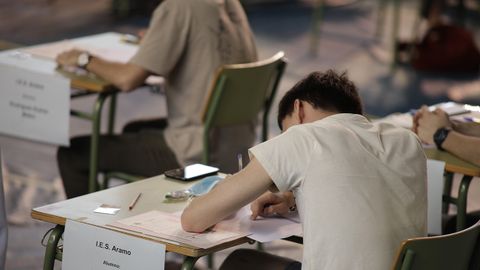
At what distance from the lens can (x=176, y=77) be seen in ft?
13.8

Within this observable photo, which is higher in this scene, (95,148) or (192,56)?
(192,56)

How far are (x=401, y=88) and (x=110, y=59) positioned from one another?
369 centimetres

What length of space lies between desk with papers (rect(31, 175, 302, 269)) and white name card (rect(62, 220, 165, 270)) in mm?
19

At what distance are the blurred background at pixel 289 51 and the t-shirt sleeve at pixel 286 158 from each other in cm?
196

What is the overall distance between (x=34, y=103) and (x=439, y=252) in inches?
92.1

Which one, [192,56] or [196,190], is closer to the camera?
[196,190]

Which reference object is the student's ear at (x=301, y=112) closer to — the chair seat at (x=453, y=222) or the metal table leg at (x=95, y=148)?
the chair seat at (x=453, y=222)

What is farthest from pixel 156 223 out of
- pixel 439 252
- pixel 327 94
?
pixel 439 252

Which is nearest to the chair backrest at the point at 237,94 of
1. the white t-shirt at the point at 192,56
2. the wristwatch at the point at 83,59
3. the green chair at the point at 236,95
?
the green chair at the point at 236,95

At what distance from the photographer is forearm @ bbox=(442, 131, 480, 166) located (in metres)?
3.35

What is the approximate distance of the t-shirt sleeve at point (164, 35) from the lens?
13.3 feet

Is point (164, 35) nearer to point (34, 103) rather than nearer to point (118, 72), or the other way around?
point (118, 72)

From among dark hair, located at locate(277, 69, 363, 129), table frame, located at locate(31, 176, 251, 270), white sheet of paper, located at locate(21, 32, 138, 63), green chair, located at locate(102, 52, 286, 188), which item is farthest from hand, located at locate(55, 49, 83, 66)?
dark hair, located at locate(277, 69, 363, 129)

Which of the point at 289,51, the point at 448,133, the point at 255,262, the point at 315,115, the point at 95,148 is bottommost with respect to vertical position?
the point at 289,51
